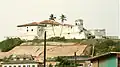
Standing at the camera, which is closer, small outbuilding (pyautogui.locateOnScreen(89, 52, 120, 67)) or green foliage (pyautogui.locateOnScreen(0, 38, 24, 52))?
small outbuilding (pyautogui.locateOnScreen(89, 52, 120, 67))

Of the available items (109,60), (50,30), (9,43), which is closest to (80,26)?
(50,30)

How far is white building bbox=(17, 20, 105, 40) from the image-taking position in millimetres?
110500

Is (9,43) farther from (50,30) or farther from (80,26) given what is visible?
(80,26)

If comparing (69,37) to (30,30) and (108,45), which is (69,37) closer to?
(30,30)

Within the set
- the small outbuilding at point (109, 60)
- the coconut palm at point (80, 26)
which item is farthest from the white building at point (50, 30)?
the small outbuilding at point (109, 60)

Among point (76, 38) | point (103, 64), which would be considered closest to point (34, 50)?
point (76, 38)

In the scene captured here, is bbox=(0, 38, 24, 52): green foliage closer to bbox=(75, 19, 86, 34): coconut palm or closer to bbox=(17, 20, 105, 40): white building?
bbox=(17, 20, 105, 40): white building

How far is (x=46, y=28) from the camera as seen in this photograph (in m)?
113

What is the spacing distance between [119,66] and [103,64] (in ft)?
10.3

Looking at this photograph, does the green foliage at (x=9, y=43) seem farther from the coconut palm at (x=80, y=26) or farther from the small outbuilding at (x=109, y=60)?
the small outbuilding at (x=109, y=60)

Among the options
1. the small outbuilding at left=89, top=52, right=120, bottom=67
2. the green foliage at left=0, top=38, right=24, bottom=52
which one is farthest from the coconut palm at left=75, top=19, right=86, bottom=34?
the small outbuilding at left=89, top=52, right=120, bottom=67

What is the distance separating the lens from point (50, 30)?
4488 inches

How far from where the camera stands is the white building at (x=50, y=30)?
363 feet

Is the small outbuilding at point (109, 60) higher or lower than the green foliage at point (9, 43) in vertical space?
higher
